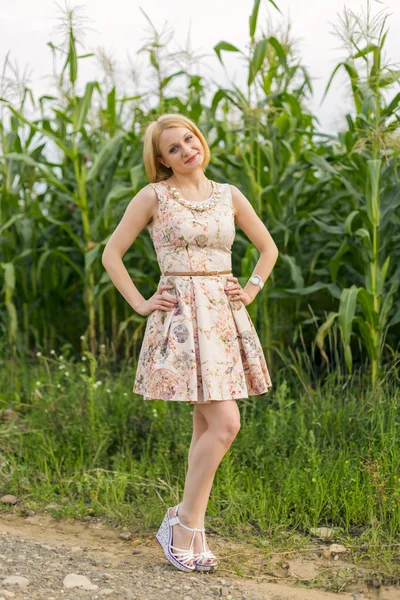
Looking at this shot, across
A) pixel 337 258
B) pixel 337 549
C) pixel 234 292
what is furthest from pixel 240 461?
pixel 337 258

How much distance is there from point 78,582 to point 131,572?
0.88ft

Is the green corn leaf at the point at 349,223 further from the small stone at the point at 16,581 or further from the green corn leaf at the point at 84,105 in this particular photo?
the small stone at the point at 16,581

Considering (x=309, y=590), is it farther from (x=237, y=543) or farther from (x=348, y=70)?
(x=348, y=70)

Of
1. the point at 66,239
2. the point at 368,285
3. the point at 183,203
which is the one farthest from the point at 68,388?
the point at 183,203

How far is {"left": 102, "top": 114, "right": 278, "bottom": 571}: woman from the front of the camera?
9.87ft

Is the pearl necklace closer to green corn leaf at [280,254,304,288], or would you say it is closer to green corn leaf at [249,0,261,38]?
green corn leaf at [280,254,304,288]

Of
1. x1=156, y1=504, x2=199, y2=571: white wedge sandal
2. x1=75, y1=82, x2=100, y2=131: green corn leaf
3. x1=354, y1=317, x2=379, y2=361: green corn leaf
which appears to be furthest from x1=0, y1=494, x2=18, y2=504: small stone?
x1=75, y1=82, x2=100, y2=131: green corn leaf

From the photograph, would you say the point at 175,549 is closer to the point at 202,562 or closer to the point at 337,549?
the point at 202,562

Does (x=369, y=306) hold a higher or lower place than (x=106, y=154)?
lower

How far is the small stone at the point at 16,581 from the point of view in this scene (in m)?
2.87

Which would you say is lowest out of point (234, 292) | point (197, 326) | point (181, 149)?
point (197, 326)

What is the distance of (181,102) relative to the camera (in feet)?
19.3

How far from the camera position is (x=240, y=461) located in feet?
13.6

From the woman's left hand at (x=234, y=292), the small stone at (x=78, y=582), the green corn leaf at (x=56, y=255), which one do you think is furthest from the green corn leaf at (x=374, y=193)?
the small stone at (x=78, y=582)
